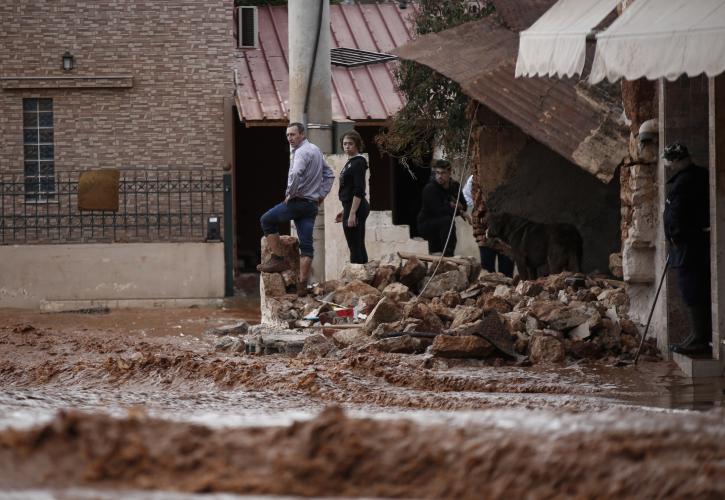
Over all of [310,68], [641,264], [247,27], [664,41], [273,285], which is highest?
[247,27]

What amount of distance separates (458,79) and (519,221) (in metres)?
2.18

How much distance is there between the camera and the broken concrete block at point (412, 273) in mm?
13930

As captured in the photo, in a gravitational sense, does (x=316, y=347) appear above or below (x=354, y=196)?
below

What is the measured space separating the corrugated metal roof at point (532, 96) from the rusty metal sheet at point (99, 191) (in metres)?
5.78

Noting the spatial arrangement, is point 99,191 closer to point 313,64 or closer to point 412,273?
point 313,64

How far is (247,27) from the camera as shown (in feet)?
70.0

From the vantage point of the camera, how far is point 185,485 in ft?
13.7

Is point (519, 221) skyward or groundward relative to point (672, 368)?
skyward

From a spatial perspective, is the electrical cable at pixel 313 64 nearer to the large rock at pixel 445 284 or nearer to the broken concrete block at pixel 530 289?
the large rock at pixel 445 284

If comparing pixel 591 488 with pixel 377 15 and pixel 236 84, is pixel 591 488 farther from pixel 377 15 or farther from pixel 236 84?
pixel 377 15

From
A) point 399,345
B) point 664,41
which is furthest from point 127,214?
point 664,41

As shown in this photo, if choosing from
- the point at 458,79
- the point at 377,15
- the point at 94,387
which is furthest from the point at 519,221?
the point at 377,15

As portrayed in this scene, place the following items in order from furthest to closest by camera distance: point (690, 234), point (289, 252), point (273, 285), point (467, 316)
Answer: point (289, 252), point (273, 285), point (467, 316), point (690, 234)

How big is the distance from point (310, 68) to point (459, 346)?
5.99 meters
